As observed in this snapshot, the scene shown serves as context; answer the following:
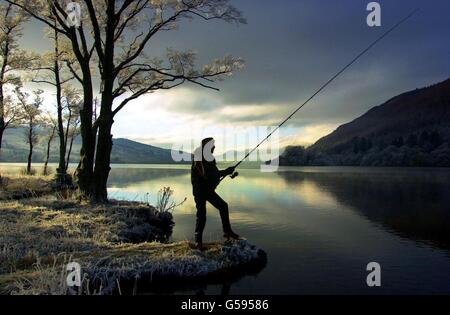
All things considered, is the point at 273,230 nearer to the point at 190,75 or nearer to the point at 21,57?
the point at 190,75

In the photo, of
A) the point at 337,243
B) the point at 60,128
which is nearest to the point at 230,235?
the point at 337,243

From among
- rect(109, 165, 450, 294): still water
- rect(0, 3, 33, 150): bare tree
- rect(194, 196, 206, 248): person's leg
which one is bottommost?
rect(109, 165, 450, 294): still water

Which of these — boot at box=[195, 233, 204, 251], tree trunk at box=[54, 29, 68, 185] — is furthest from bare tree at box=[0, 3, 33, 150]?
boot at box=[195, 233, 204, 251]

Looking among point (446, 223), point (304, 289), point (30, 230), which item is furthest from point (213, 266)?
point (446, 223)

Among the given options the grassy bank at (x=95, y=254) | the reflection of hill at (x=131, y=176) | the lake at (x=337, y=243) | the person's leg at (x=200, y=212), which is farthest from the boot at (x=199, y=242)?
the reflection of hill at (x=131, y=176)

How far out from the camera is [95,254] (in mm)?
11180

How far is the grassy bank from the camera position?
8.84 metres

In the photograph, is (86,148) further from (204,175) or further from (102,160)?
(204,175)

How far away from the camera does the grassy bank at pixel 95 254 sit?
884 centimetres

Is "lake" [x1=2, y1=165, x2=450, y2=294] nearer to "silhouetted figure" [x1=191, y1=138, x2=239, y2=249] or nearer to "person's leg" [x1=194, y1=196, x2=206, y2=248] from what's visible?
"person's leg" [x1=194, y1=196, x2=206, y2=248]

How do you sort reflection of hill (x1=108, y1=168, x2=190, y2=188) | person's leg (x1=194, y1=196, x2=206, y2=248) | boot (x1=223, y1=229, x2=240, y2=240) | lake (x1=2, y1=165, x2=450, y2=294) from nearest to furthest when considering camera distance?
lake (x1=2, y1=165, x2=450, y2=294), person's leg (x1=194, y1=196, x2=206, y2=248), boot (x1=223, y1=229, x2=240, y2=240), reflection of hill (x1=108, y1=168, x2=190, y2=188)

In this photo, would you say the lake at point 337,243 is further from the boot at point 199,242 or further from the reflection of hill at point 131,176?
the reflection of hill at point 131,176

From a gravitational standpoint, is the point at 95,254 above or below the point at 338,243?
above

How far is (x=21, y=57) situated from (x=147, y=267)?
26.1m
